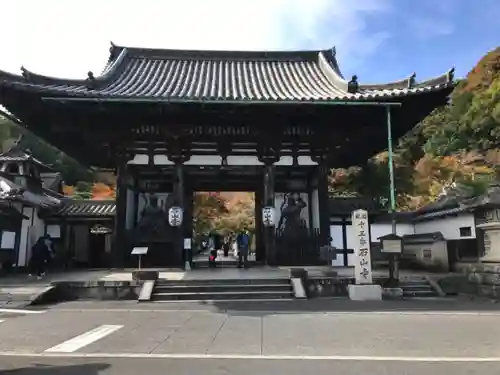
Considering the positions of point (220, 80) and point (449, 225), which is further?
point (220, 80)

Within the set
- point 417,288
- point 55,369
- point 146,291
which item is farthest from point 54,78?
point 417,288

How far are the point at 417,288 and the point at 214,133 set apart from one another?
8.18 m

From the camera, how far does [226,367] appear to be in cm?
484

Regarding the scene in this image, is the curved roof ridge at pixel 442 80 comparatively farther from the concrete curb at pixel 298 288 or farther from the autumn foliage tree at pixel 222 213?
the autumn foliage tree at pixel 222 213

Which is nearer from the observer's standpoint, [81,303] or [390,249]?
[81,303]

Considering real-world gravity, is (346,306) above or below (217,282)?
below

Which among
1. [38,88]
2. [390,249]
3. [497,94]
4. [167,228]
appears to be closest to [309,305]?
[390,249]

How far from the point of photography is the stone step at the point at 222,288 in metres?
11.4

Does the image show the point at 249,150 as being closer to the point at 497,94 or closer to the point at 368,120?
the point at 368,120

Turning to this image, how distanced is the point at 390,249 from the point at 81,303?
8332 mm

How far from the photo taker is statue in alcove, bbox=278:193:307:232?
623 inches

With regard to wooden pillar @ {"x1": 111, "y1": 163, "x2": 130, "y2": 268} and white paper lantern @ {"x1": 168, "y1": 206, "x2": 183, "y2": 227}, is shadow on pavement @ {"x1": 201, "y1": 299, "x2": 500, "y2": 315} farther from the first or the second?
wooden pillar @ {"x1": 111, "y1": 163, "x2": 130, "y2": 268}

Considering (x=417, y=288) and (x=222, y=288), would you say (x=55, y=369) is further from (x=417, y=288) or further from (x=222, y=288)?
(x=417, y=288)

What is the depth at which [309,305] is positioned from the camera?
9969mm
